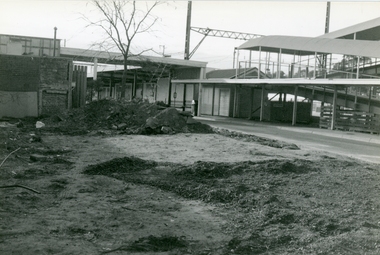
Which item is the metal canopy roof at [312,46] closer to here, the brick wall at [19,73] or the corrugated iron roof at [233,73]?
the corrugated iron roof at [233,73]

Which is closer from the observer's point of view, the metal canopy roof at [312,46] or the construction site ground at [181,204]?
the construction site ground at [181,204]

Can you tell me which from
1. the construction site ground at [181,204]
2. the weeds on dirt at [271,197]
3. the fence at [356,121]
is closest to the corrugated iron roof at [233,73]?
the fence at [356,121]

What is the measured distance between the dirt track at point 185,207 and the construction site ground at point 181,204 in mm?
14

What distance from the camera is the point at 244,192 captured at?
7.39m

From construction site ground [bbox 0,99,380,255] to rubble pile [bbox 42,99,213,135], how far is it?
17.0ft

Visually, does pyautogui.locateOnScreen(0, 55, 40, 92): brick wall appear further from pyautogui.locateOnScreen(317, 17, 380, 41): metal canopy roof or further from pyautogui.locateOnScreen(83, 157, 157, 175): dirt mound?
pyautogui.locateOnScreen(317, 17, 380, 41): metal canopy roof

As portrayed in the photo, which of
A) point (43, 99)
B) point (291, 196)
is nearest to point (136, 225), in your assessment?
point (291, 196)

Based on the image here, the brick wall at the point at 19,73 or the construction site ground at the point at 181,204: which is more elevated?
the brick wall at the point at 19,73

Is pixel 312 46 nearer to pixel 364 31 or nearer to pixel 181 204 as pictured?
pixel 364 31

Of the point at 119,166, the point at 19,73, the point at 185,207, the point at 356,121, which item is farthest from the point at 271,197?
the point at 356,121

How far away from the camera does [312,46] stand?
27.1 meters

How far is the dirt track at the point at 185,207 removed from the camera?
16.3 feet

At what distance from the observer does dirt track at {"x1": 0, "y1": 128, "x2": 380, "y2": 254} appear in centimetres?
496

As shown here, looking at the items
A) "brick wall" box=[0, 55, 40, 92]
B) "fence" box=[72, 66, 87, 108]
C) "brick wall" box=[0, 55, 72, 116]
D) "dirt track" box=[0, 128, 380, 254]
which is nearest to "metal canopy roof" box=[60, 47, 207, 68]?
"fence" box=[72, 66, 87, 108]
